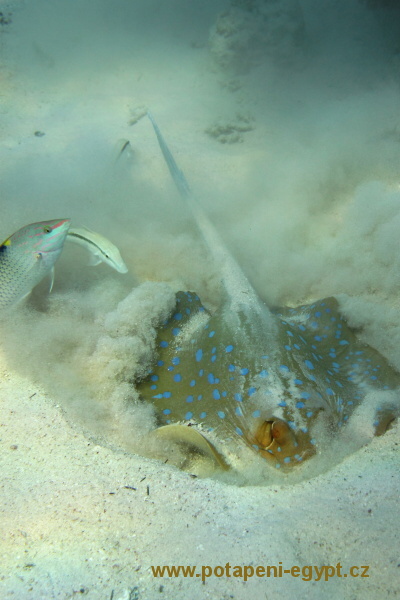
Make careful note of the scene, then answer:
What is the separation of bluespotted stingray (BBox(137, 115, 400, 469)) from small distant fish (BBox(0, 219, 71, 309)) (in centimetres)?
128

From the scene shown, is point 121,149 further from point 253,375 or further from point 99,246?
point 253,375

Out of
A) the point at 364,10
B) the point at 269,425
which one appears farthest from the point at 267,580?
the point at 364,10

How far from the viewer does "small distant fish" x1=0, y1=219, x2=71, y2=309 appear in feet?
9.70

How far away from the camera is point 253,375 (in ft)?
9.08

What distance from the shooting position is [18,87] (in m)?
8.52

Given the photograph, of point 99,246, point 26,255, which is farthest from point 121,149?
point 26,255

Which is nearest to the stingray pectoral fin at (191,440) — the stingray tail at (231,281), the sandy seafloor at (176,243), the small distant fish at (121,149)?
the sandy seafloor at (176,243)

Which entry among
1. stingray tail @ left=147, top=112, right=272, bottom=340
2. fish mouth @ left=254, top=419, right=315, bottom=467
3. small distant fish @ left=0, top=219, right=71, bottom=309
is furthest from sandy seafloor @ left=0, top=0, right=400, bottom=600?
stingray tail @ left=147, top=112, right=272, bottom=340

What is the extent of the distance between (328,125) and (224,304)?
5.18m

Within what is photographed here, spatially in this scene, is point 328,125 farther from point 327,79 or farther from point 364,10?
point 364,10

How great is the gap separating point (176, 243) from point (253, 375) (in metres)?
2.49

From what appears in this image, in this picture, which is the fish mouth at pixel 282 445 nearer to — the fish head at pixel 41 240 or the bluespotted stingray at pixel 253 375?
the bluespotted stingray at pixel 253 375

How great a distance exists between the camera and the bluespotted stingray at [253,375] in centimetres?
251

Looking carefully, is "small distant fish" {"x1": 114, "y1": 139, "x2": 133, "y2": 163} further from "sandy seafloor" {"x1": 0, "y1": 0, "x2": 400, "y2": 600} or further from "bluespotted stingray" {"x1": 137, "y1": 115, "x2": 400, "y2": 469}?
"bluespotted stingray" {"x1": 137, "y1": 115, "x2": 400, "y2": 469}
